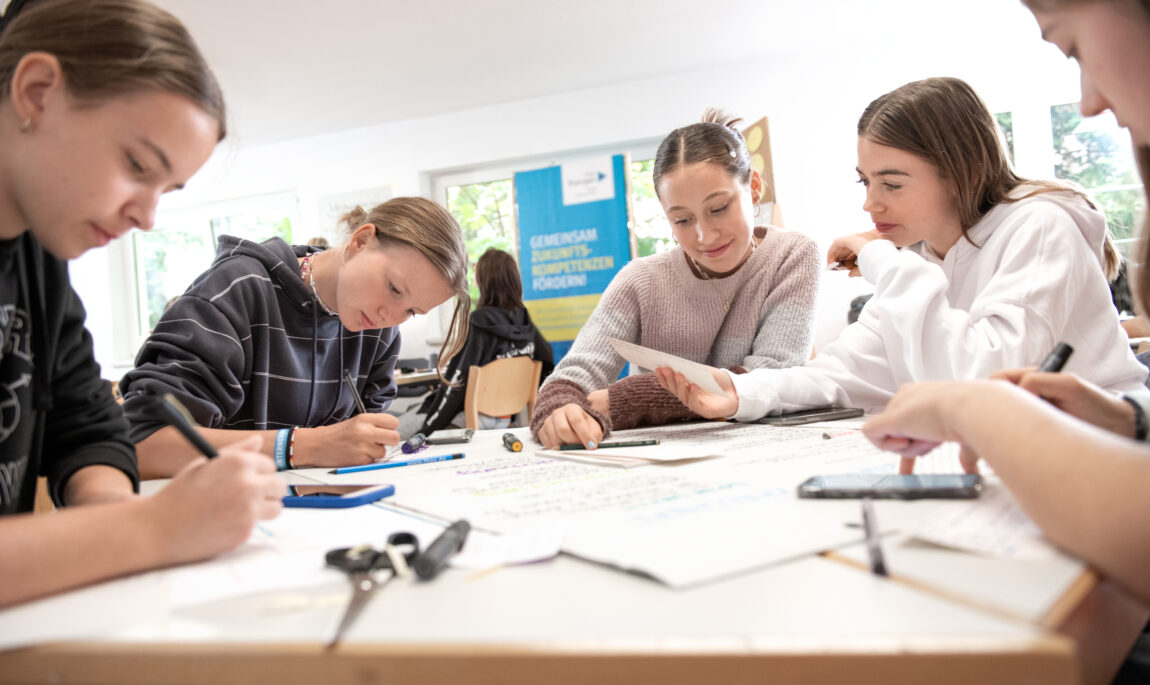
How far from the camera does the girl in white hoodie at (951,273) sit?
1259 mm

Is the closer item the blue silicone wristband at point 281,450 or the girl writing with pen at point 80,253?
the girl writing with pen at point 80,253

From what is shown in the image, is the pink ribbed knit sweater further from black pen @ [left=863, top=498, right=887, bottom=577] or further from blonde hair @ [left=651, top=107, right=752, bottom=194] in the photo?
black pen @ [left=863, top=498, right=887, bottom=577]

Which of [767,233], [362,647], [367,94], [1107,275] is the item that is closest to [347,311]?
[767,233]

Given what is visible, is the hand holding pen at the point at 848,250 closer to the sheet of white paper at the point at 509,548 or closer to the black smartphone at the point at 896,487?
the black smartphone at the point at 896,487

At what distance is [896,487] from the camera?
68 cm

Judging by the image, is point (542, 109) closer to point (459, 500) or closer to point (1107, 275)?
point (1107, 275)

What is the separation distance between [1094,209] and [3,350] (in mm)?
1705

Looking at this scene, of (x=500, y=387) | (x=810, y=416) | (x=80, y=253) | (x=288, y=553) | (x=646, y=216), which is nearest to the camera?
(x=288, y=553)

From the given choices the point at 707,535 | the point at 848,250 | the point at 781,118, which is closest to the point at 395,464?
the point at 707,535

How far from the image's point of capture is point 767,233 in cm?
188

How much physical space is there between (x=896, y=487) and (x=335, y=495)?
24.9 inches

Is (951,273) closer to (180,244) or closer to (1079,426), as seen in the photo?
(1079,426)

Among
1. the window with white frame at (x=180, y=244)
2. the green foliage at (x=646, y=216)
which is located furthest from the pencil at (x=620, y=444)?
the window with white frame at (x=180, y=244)

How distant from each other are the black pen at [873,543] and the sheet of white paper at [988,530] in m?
0.03
